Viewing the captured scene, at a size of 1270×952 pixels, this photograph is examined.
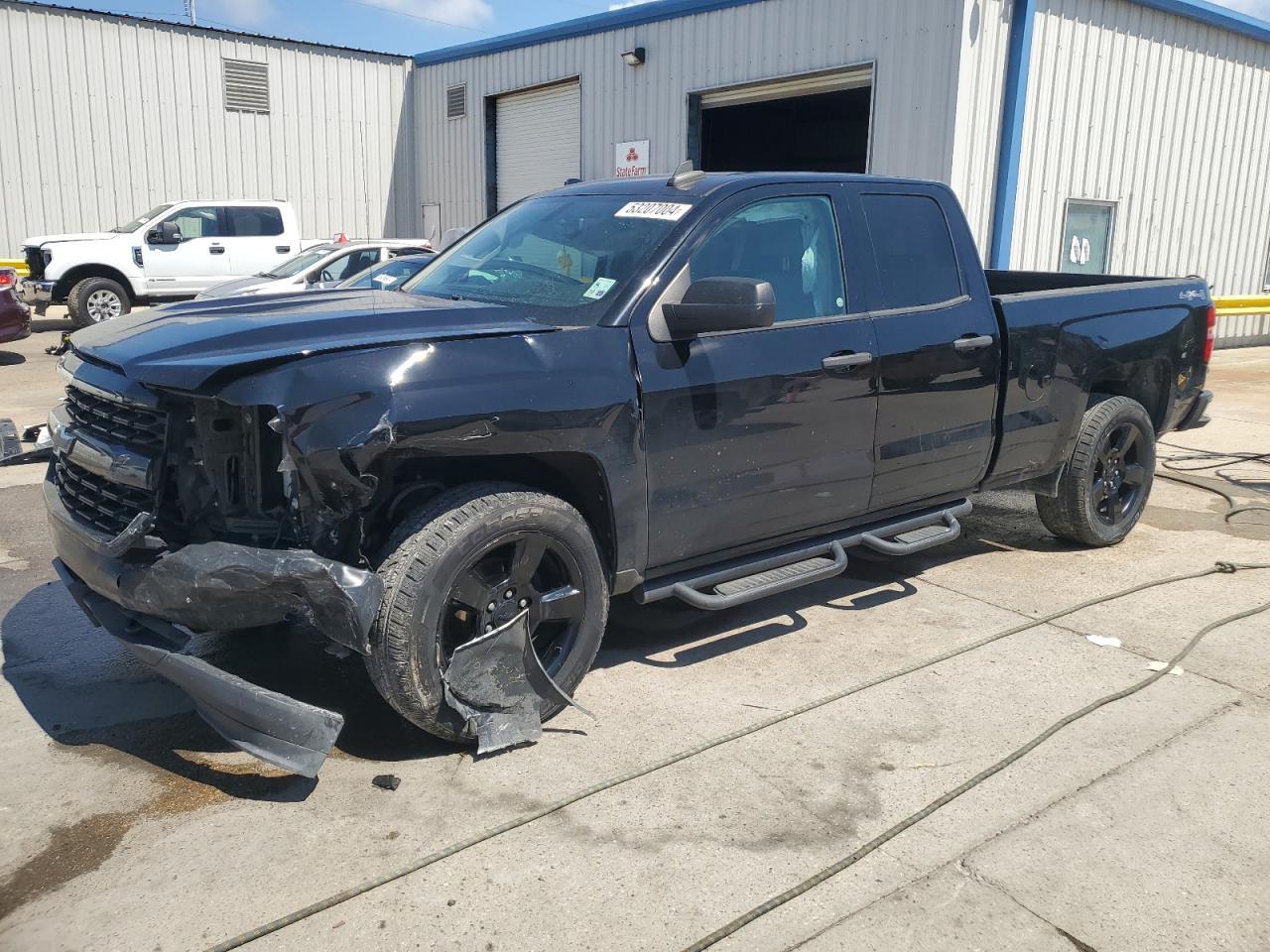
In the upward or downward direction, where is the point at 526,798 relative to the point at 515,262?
downward

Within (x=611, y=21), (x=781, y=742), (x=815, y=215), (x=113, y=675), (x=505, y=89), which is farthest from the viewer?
(x=505, y=89)

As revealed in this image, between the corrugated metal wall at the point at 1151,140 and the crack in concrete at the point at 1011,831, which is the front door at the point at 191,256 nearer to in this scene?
the corrugated metal wall at the point at 1151,140

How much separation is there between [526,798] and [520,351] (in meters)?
1.42

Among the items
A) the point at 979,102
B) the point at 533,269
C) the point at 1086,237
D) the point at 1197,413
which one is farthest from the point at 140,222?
the point at 1197,413

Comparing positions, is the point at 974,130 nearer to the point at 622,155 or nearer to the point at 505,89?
the point at 622,155

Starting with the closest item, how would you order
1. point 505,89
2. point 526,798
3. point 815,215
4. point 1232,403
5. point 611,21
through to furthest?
point 526,798 → point 815,215 → point 1232,403 → point 611,21 → point 505,89

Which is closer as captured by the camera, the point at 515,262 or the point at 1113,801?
the point at 1113,801

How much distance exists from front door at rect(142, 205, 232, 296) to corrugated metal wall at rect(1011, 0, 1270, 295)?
11.9m

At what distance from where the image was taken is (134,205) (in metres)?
19.6

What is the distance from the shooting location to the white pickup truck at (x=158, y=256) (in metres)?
15.5

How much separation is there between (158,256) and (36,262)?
1.63 meters

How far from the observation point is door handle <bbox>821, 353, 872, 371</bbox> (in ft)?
14.0

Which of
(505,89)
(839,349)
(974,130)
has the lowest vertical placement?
(839,349)

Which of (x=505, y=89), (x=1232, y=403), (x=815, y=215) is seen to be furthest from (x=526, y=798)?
(x=505, y=89)
